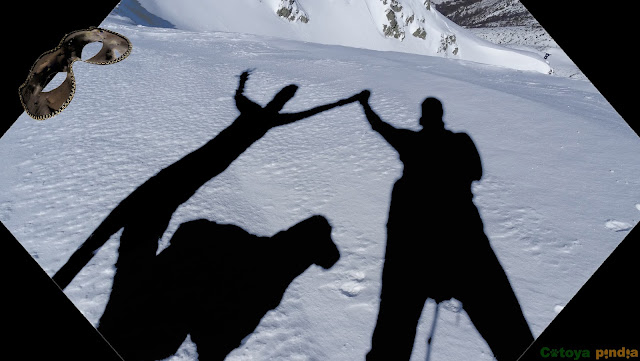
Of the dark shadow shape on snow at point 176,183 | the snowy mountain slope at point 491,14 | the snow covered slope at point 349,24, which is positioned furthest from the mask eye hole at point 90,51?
the snowy mountain slope at point 491,14

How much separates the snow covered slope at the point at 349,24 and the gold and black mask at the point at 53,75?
12.8 metres

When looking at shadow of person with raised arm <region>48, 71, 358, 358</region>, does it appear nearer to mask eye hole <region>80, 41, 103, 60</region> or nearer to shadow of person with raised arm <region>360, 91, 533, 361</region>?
shadow of person with raised arm <region>360, 91, 533, 361</region>

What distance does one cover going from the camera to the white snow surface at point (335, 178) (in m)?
2.10

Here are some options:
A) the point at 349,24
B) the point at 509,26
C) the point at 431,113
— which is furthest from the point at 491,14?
the point at 431,113

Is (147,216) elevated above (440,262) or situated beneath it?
elevated above

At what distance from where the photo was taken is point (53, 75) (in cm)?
383

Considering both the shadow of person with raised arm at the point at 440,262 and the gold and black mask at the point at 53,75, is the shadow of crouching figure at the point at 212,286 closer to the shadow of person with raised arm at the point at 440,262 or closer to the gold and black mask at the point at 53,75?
the shadow of person with raised arm at the point at 440,262

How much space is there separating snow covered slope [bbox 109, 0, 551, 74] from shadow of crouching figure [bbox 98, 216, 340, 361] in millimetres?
15739

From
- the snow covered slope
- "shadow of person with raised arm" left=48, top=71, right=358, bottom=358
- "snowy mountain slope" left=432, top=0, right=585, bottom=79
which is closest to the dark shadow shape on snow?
"shadow of person with raised arm" left=48, top=71, right=358, bottom=358

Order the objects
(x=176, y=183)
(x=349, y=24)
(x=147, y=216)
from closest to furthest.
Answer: (x=147, y=216) < (x=176, y=183) < (x=349, y=24)

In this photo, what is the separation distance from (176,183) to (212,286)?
4.56 ft

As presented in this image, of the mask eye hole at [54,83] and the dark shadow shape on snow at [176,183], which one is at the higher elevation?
the mask eye hole at [54,83]

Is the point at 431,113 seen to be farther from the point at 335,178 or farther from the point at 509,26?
the point at 509,26

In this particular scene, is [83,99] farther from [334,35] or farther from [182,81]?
[334,35]
